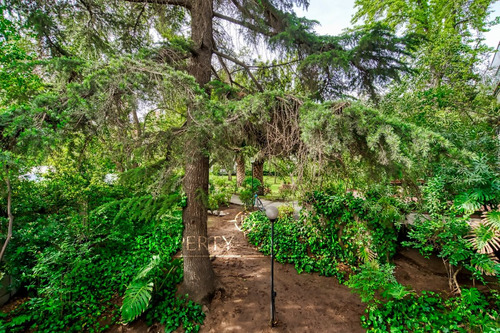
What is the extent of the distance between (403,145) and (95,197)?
6.43 meters

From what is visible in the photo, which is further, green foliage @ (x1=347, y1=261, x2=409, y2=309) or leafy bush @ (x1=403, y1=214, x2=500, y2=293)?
green foliage @ (x1=347, y1=261, x2=409, y2=309)

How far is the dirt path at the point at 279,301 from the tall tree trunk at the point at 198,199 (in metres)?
0.51

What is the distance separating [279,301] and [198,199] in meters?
2.84

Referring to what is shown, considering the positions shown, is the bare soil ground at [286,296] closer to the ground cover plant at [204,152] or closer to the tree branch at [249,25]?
the ground cover plant at [204,152]

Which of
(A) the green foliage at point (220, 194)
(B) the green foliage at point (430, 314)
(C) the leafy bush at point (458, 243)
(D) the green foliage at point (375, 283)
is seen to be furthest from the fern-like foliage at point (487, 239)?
(A) the green foliage at point (220, 194)

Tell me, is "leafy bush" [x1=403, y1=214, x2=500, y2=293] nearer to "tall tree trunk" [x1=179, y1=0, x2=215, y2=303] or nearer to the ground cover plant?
the ground cover plant

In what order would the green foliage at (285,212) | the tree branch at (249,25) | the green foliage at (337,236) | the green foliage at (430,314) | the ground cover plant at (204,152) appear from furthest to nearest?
the green foliage at (285,212)
the green foliage at (337,236)
the tree branch at (249,25)
the green foliage at (430,314)
the ground cover plant at (204,152)

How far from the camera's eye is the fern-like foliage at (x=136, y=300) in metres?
3.37

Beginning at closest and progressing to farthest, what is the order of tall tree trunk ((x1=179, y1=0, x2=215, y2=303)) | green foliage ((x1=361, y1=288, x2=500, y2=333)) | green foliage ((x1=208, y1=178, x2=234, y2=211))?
green foliage ((x1=361, y1=288, x2=500, y2=333)), tall tree trunk ((x1=179, y1=0, x2=215, y2=303)), green foliage ((x1=208, y1=178, x2=234, y2=211))

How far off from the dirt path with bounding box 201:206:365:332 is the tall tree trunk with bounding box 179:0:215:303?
0.51m

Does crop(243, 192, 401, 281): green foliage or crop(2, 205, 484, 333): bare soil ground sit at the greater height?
crop(243, 192, 401, 281): green foliage

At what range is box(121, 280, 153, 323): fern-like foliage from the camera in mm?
3372

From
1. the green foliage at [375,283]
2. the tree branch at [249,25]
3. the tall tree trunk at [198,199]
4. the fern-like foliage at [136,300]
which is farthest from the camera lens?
the tree branch at [249,25]

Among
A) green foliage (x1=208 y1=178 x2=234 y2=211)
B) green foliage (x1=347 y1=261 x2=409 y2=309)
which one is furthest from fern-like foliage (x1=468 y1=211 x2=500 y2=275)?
green foliage (x1=208 y1=178 x2=234 y2=211)
